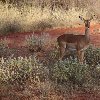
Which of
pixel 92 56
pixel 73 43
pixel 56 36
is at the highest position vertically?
pixel 73 43

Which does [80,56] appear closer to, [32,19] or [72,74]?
[72,74]

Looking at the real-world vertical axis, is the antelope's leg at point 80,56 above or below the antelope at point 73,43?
below

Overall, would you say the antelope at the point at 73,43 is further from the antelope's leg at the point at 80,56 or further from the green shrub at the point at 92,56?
the green shrub at the point at 92,56

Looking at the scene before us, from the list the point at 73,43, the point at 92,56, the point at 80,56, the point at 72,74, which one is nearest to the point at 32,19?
the point at 73,43

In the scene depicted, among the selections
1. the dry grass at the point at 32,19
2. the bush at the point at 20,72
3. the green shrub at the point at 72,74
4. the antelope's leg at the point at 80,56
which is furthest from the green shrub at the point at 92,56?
the dry grass at the point at 32,19

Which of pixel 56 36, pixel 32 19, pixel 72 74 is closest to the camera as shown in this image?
pixel 72 74

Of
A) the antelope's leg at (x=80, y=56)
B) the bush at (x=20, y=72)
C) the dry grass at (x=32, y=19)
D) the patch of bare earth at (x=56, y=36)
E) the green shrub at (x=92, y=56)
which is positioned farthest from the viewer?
the dry grass at (x=32, y=19)

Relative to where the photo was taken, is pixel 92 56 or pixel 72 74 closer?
pixel 72 74

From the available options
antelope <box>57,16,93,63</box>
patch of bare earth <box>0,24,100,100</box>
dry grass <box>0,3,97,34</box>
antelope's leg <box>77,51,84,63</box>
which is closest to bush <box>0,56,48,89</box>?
patch of bare earth <box>0,24,100,100</box>

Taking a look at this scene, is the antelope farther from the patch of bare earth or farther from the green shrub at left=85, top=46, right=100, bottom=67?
the patch of bare earth

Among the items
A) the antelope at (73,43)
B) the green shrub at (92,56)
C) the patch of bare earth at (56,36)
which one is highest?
the antelope at (73,43)

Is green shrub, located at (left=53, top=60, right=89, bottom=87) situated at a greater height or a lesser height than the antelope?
lesser

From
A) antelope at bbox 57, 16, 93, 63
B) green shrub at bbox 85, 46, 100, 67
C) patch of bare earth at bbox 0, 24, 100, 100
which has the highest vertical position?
antelope at bbox 57, 16, 93, 63

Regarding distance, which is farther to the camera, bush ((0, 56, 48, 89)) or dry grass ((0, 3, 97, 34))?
dry grass ((0, 3, 97, 34))
